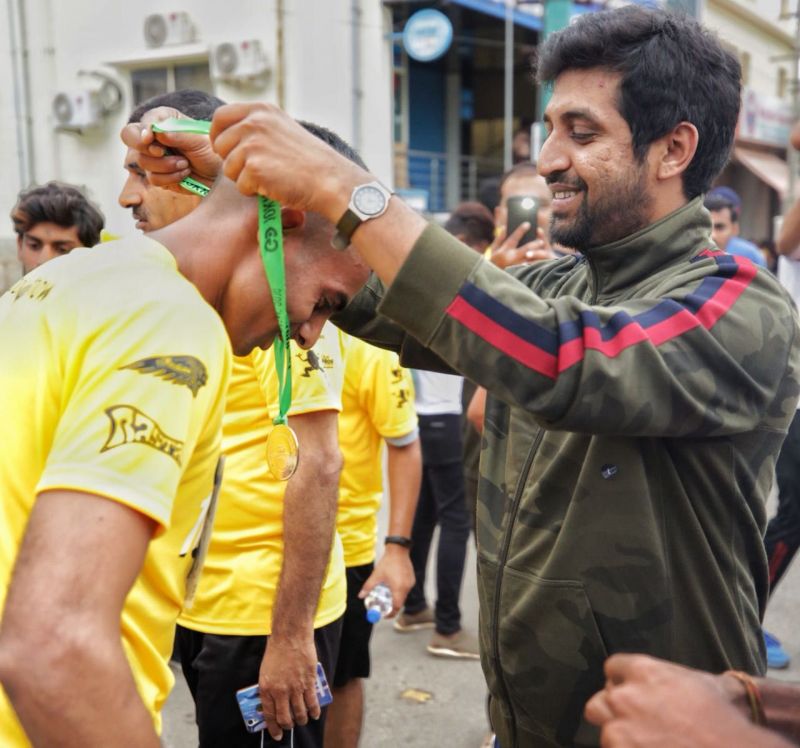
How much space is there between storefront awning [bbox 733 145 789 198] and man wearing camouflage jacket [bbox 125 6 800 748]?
1926cm

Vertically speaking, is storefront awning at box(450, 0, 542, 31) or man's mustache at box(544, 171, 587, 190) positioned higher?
storefront awning at box(450, 0, 542, 31)

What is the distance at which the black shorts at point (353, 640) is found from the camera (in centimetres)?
302

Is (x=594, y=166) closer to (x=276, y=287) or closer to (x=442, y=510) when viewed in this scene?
(x=276, y=287)

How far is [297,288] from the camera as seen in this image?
1586mm

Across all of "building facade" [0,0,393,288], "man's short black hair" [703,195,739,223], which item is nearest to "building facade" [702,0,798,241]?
"building facade" [0,0,393,288]

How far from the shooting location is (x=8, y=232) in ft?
45.0

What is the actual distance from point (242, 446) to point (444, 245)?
45.5 inches

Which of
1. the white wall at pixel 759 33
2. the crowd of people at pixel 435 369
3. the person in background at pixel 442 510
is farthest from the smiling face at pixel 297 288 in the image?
the white wall at pixel 759 33

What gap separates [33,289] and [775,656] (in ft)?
12.3

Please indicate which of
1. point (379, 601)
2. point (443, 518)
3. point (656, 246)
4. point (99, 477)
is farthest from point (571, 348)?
point (443, 518)

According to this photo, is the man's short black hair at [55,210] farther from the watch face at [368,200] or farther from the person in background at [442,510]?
the watch face at [368,200]

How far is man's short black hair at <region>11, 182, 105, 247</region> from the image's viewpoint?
415cm

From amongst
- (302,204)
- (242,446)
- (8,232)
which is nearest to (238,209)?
(302,204)

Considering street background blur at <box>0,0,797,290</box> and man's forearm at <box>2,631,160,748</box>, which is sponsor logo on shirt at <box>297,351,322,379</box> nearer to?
man's forearm at <box>2,631,160,748</box>
